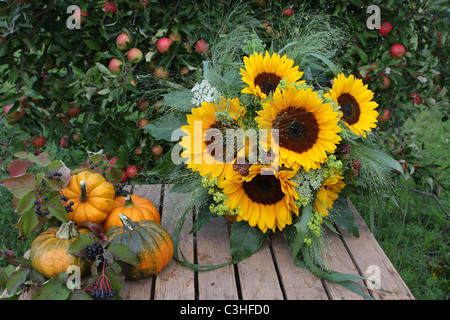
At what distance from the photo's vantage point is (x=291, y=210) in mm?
1485

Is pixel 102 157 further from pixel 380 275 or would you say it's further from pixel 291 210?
pixel 380 275

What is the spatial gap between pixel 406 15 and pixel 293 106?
1307mm

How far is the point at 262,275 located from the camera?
1.40m

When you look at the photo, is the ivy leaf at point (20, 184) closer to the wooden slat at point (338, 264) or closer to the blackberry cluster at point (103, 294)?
the blackberry cluster at point (103, 294)

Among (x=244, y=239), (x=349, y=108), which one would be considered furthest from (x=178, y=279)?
(x=349, y=108)

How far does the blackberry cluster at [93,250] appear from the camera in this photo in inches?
50.4

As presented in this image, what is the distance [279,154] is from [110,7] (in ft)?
3.82

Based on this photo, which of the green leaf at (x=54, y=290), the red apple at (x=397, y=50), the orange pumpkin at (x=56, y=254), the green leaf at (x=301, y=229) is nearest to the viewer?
the green leaf at (x=54, y=290)

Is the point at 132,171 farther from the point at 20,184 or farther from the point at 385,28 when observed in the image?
the point at 385,28

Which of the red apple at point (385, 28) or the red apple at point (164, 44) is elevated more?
the red apple at point (385, 28)

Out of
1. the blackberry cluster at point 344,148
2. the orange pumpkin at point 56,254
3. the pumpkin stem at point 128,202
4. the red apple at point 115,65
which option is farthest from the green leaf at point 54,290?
the red apple at point 115,65

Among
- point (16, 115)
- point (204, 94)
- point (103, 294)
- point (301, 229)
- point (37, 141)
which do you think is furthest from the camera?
point (37, 141)

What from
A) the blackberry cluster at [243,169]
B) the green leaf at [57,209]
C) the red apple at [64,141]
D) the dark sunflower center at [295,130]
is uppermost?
the dark sunflower center at [295,130]
